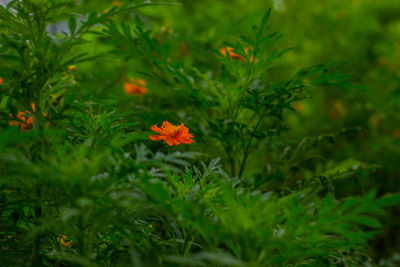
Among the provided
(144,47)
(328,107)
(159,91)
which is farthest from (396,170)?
(144,47)

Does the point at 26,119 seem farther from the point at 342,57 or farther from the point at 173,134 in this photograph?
the point at 342,57

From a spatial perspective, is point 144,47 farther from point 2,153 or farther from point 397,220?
point 397,220

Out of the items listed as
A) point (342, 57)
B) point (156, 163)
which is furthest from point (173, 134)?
point (342, 57)

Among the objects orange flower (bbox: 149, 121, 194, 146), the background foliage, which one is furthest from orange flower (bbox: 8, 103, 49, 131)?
orange flower (bbox: 149, 121, 194, 146)

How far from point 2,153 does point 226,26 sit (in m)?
1.08

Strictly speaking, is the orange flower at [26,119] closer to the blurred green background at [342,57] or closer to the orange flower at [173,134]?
the orange flower at [173,134]

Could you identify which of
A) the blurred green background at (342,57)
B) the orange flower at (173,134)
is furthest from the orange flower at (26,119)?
the blurred green background at (342,57)

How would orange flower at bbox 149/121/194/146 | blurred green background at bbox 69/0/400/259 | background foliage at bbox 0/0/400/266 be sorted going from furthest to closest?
blurred green background at bbox 69/0/400/259, orange flower at bbox 149/121/194/146, background foliage at bbox 0/0/400/266

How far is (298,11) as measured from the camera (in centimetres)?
287

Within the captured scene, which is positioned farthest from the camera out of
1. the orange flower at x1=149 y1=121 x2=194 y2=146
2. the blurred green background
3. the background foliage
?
the blurred green background

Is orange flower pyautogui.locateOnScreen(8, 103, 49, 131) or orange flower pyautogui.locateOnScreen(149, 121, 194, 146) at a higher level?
orange flower pyautogui.locateOnScreen(8, 103, 49, 131)

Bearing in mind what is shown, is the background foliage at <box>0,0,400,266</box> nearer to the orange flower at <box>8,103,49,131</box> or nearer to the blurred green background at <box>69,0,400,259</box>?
the orange flower at <box>8,103,49,131</box>

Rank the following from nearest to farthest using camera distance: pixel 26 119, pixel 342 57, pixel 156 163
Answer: pixel 156 163
pixel 26 119
pixel 342 57

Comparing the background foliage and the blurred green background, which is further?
the blurred green background
